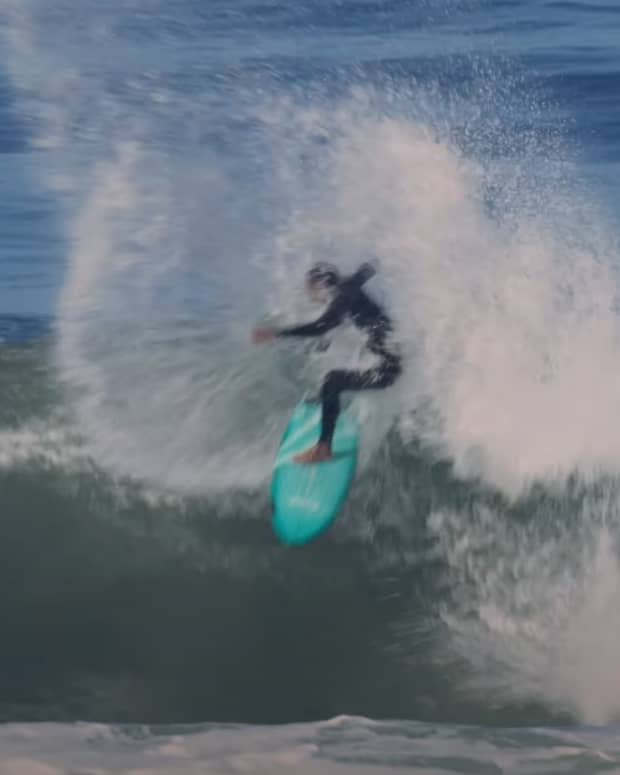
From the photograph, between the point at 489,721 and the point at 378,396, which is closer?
the point at 489,721

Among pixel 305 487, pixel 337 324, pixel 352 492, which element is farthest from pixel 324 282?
pixel 352 492

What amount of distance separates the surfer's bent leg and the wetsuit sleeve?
429mm

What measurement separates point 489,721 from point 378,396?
7.19 feet

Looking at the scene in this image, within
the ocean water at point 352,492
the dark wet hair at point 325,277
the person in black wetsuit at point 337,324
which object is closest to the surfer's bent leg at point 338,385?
the person in black wetsuit at point 337,324

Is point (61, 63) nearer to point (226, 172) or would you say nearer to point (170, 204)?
point (226, 172)

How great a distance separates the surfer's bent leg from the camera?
789 cm

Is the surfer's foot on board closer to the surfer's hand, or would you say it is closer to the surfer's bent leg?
the surfer's bent leg

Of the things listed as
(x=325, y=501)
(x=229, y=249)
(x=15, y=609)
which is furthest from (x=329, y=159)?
(x=15, y=609)

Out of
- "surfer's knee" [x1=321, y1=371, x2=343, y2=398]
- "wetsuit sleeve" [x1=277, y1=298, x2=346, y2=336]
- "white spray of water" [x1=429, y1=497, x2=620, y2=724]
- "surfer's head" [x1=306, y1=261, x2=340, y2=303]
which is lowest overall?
"white spray of water" [x1=429, y1=497, x2=620, y2=724]

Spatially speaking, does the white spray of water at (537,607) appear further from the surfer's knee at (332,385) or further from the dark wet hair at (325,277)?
the dark wet hair at (325,277)

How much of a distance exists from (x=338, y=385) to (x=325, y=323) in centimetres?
52

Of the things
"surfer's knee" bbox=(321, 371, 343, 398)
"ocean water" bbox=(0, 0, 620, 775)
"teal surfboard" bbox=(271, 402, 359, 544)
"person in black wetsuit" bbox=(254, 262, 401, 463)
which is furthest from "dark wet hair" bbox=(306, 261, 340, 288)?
"teal surfboard" bbox=(271, 402, 359, 544)

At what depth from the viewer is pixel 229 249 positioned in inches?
433

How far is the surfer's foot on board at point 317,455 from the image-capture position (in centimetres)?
781
